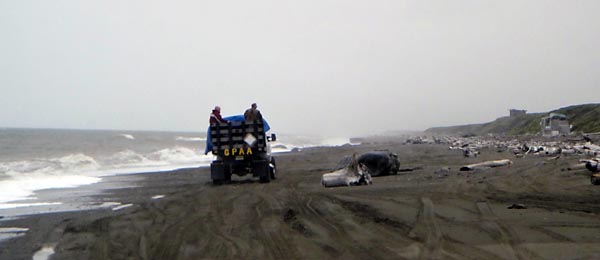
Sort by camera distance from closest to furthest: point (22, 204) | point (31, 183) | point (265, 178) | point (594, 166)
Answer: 1. point (594, 166)
2. point (22, 204)
3. point (265, 178)
4. point (31, 183)

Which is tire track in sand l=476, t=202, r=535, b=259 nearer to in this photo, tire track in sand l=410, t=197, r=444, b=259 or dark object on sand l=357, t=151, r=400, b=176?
tire track in sand l=410, t=197, r=444, b=259

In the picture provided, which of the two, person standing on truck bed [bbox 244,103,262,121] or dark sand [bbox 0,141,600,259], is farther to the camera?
person standing on truck bed [bbox 244,103,262,121]

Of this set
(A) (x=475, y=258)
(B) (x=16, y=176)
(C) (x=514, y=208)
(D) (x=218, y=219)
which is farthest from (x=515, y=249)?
(B) (x=16, y=176)

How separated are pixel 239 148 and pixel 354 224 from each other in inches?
437

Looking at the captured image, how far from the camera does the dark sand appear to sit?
7.67 m

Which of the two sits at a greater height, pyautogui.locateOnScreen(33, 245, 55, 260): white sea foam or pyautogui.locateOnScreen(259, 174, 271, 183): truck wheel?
pyautogui.locateOnScreen(259, 174, 271, 183): truck wheel

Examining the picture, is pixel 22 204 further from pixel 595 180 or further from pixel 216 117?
pixel 595 180

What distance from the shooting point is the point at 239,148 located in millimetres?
20406

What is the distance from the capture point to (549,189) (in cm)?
1266

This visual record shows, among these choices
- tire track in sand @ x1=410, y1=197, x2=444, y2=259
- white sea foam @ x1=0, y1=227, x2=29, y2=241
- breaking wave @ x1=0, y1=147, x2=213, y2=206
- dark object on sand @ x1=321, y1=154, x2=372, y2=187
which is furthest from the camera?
breaking wave @ x1=0, y1=147, x2=213, y2=206

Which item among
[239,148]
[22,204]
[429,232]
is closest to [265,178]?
[239,148]

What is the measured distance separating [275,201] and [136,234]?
14.6ft

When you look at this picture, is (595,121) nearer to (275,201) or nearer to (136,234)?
(275,201)

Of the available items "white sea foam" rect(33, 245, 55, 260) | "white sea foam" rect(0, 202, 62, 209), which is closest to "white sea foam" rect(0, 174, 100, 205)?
"white sea foam" rect(0, 202, 62, 209)
